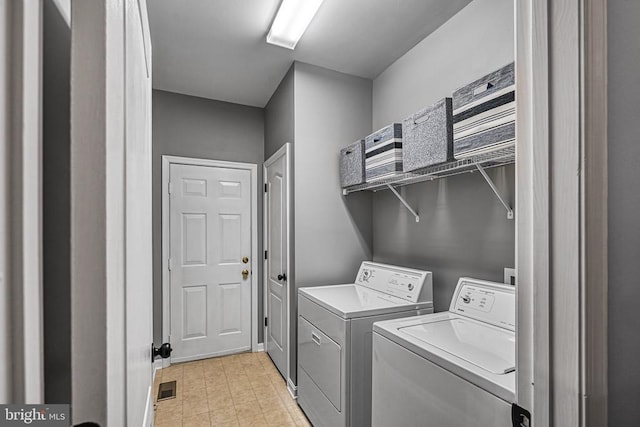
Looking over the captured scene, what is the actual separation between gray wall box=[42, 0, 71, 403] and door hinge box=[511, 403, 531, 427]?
2.92 ft

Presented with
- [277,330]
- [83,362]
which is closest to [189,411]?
[277,330]

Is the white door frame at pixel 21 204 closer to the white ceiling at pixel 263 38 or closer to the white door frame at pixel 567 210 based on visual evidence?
the white door frame at pixel 567 210

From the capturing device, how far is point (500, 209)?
171cm

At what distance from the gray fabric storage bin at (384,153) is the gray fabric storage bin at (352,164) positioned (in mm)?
56

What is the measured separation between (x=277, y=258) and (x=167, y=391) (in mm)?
1388

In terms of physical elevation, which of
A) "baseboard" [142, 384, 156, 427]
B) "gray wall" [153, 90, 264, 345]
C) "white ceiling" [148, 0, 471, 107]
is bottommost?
"baseboard" [142, 384, 156, 427]

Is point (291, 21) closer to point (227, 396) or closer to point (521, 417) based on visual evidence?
point (521, 417)

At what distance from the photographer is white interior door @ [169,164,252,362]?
313 cm

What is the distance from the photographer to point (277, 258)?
299 cm

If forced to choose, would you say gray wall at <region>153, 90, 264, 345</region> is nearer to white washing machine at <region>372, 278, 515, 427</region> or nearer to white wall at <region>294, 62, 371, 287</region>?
white wall at <region>294, 62, 371, 287</region>

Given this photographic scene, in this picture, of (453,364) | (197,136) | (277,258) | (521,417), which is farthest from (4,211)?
(197,136)

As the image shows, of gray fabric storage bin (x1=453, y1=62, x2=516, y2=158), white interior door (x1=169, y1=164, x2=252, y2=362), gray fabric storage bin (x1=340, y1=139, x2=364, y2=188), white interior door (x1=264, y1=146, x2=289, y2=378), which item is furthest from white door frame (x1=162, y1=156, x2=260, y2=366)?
gray fabric storage bin (x1=453, y1=62, x2=516, y2=158)

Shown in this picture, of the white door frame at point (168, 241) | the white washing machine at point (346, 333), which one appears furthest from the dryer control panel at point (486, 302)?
the white door frame at point (168, 241)

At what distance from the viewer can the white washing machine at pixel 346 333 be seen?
5.75 ft
